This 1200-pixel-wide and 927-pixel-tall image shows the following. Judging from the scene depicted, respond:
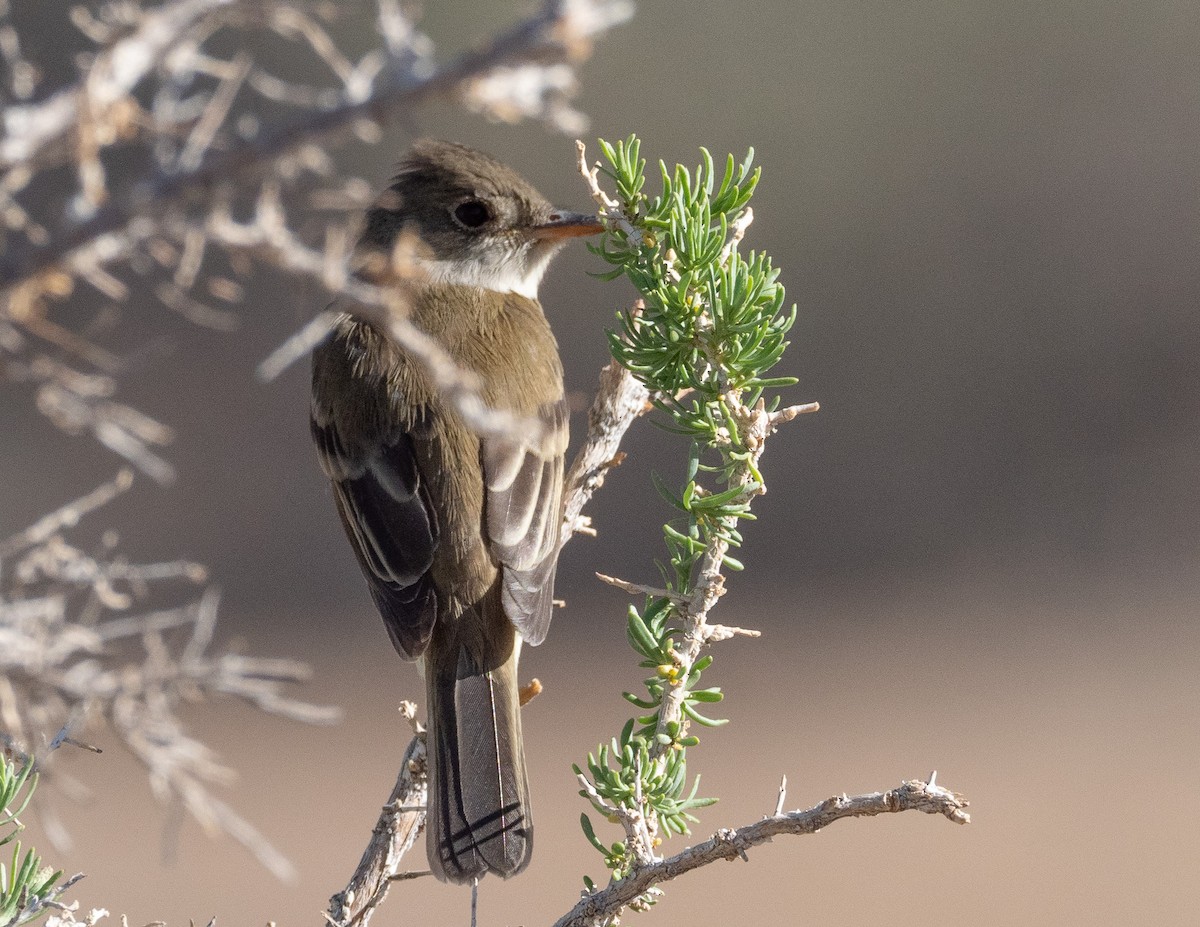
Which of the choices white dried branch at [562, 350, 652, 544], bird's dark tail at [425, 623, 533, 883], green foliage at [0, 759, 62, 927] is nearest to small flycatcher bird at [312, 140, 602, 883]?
bird's dark tail at [425, 623, 533, 883]

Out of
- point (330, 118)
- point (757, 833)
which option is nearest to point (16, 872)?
point (757, 833)

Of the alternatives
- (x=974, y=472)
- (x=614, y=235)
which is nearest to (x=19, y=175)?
→ (x=614, y=235)

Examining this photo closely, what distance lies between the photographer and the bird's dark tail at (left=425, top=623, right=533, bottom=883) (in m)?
3.29

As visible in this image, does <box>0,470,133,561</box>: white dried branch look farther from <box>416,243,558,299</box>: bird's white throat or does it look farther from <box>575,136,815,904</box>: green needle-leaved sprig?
<box>416,243,558,299</box>: bird's white throat

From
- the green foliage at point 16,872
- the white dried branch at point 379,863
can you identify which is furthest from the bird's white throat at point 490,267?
the green foliage at point 16,872

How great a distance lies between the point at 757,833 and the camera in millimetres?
2021

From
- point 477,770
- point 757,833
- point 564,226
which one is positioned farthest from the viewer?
point 564,226

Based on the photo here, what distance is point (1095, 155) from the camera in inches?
650

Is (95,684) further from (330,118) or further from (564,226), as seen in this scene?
(564,226)

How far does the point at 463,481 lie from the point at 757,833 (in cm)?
213

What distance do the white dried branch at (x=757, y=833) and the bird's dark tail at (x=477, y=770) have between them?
105cm

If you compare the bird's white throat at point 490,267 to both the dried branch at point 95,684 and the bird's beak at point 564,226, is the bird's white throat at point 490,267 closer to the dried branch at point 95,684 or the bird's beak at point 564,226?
the bird's beak at point 564,226

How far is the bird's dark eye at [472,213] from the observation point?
4707 millimetres

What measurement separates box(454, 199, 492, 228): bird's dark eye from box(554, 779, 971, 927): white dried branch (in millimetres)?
2935
